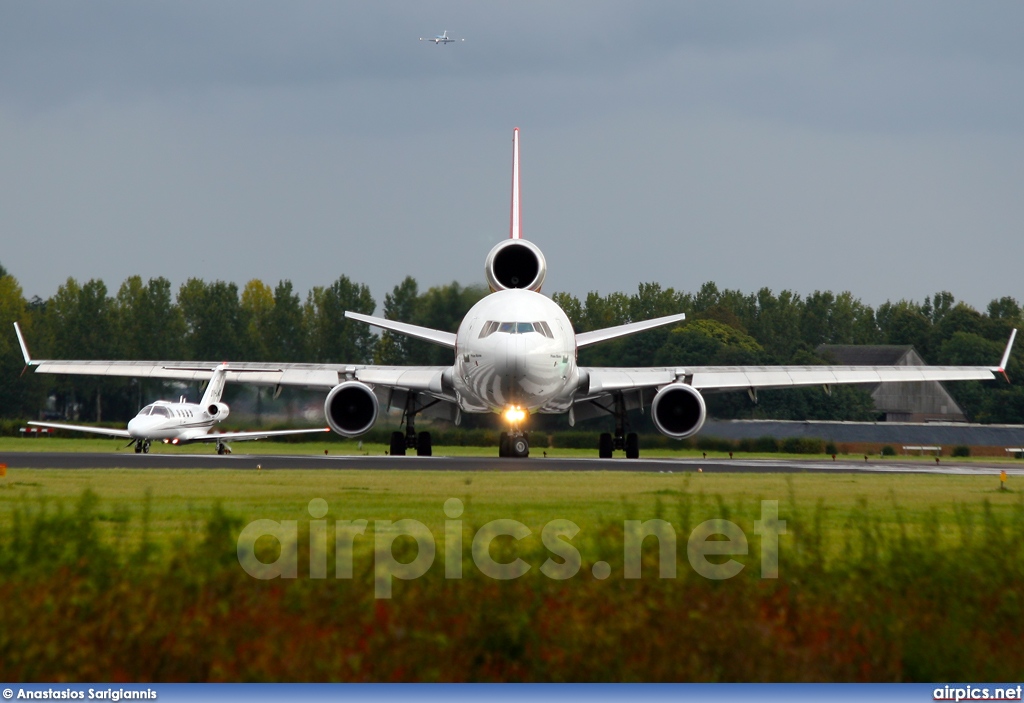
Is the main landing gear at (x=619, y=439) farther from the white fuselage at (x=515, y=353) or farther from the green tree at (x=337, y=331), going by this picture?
the green tree at (x=337, y=331)

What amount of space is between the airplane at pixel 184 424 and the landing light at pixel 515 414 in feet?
36.2

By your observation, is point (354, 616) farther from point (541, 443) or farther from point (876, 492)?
point (541, 443)

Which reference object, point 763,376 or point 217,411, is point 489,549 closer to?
point 763,376

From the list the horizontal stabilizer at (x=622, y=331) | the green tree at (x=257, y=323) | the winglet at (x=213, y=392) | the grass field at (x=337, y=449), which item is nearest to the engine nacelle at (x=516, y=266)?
the horizontal stabilizer at (x=622, y=331)

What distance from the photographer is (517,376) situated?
34.7 metres

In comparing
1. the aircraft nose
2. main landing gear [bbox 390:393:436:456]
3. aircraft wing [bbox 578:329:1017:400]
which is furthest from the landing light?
the aircraft nose

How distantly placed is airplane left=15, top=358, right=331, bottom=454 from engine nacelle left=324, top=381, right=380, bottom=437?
22.9ft

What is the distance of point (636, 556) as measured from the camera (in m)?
10.8

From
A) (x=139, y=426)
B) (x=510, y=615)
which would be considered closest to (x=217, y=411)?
(x=139, y=426)

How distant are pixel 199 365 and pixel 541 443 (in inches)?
555

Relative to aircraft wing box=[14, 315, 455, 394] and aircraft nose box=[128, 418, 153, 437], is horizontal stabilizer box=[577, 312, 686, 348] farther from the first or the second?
aircraft nose box=[128, 418, 153, 437]

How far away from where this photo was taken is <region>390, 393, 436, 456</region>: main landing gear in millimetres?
40594

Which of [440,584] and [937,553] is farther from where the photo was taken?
[937,553]

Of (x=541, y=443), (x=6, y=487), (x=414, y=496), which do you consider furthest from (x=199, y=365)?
(x=414, y=496)
